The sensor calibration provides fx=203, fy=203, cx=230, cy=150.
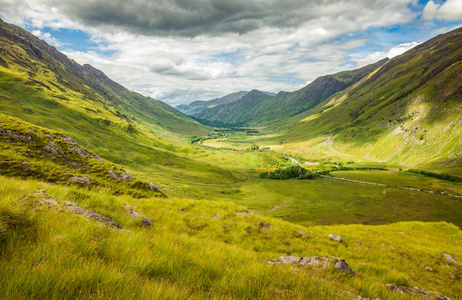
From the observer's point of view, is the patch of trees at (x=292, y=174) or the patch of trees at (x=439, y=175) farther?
the patch of trees at (x=292, y=174)

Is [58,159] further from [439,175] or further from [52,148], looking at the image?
[439,175]

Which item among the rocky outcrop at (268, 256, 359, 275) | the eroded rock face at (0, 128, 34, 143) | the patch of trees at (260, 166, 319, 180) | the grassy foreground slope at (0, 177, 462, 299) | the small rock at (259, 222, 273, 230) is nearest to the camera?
the grassy foreground slope at (0, 177, 462, 299)

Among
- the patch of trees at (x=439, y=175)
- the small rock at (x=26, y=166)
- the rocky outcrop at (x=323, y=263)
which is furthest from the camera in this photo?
the patch of trees at (x=439, y=175)

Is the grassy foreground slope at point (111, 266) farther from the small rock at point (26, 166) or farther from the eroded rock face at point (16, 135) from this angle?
the eroded rock face at point (16, 135)

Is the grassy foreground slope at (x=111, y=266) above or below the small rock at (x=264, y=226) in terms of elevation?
above

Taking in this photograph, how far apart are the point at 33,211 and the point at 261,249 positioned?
10615mm

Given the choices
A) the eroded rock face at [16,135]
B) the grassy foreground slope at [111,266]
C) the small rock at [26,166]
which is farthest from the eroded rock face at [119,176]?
the grassy foreground slope at [111,266]

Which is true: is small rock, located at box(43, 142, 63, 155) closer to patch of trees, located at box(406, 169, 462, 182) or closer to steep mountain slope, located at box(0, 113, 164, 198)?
steep mountain slope, located at box(0, 113, 164, 198)

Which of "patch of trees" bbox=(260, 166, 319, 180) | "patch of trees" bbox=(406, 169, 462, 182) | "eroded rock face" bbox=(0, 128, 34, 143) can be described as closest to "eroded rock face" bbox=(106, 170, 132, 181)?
"eroded rock face" bbox=(0, 128, 34, 143)

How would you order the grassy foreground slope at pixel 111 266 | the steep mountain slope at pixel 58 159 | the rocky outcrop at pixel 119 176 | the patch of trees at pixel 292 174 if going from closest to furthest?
the grassy foreground slope at pixel 111 266 → the steep mountain slope at pixel 58 159 → the rocky outcrop at pixel 119 176 → the patch of trees at pixel 292 174

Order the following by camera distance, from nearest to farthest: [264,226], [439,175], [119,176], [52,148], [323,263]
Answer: [323,263]
[264,226]
[119,176]
[52,148]
[439,175]

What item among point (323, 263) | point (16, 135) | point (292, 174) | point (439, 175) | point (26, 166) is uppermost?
point (16, 135)

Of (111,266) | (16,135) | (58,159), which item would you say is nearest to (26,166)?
(58,159)

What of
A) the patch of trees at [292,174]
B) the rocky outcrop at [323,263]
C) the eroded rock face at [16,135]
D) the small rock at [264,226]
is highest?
the eroded rock face at [16,135]
